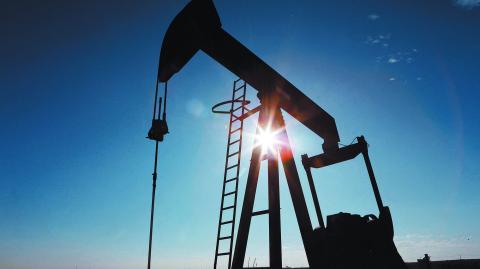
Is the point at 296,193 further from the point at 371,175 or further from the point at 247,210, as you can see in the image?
the point at 371,175

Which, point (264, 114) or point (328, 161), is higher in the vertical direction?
point (264, 114)

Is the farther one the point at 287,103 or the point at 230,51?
the point at 287,103

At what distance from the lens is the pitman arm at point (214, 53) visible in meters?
4.28

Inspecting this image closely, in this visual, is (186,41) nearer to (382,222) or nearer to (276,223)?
(276,223)

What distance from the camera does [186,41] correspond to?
14.4 feet

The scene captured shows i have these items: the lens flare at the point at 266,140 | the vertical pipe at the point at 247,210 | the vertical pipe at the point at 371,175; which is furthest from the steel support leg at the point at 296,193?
the vertical pipe at the point at 371,175

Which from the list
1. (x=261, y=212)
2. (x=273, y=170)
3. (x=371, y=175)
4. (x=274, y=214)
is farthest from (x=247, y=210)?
(x=371, y=175)

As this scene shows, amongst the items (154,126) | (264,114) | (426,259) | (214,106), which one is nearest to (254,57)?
(264,114)

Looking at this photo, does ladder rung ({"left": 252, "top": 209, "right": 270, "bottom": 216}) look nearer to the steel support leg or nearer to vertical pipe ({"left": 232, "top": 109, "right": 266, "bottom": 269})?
vertical pipe ({"left": 232, "top": 109, "right": 266, "bottom": 269})

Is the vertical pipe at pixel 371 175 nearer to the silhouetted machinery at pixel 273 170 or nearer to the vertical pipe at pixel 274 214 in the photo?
the silhouetted machinery at pixel 273 170

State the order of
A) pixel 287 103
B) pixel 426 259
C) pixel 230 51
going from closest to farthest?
1. pixel 230 51
2. pixel 287 103
3. pixel 426 259

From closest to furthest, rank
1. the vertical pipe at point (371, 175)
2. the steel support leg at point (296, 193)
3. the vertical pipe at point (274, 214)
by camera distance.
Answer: the vertical pipe at point (274, 214) → the steel support leg at point (296, 193) → the vertical pipe at point (371, 175)

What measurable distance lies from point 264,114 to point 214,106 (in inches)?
53.1

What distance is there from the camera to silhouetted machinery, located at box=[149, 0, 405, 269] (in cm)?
419
